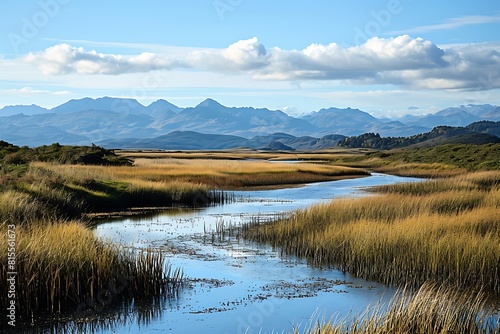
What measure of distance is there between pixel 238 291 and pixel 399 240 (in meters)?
5.81

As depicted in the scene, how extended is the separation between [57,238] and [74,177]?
23.8 meters

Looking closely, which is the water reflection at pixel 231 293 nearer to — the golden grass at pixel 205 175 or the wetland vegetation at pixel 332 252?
the wetland vegetation at pixel 332 252

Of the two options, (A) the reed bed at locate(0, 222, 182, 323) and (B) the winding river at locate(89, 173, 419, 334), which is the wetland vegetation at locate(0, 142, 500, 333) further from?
(B) the winding river at locate(89, 173, 419, 334)

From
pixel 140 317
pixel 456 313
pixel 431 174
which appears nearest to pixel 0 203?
pixel 140 317

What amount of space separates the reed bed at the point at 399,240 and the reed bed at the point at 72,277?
6372 millimetres

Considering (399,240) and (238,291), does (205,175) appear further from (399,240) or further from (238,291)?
(238,291)

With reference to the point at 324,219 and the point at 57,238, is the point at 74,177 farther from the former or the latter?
the point at 57,238

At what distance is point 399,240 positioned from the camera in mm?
19906

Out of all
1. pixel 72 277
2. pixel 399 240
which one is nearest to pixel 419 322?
pixel 399 240

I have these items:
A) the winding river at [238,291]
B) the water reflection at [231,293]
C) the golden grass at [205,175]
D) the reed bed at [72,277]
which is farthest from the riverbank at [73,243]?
the winding river at [238,291]

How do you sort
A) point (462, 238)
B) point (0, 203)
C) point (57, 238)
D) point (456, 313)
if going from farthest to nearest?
point (0, 203), point (462, 238), point (57, 238), point (456, 313)

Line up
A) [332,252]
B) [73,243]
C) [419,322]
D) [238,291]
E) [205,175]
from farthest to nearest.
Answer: [205,175], [332,252], [238,291], [73,243], [419,322]

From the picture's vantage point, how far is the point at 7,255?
48.5 feet

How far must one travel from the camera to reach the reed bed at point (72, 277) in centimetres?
1457
